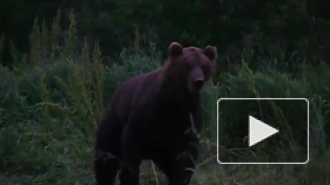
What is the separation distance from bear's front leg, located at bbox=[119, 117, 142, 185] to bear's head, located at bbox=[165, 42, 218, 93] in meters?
0.49

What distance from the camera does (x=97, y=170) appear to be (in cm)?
1048

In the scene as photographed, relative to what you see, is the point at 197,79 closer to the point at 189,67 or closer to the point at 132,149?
the point at 189,67

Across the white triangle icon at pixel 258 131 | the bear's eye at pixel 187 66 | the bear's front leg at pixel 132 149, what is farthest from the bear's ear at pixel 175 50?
the white triangle icon at pixel 258 131

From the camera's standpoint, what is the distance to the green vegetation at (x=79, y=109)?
10852 mm

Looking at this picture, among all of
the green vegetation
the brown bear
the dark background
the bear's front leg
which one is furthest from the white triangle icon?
the dark background

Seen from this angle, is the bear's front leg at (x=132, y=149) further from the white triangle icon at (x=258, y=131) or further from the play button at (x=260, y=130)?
the white triangle icon at (x=258, y=131)

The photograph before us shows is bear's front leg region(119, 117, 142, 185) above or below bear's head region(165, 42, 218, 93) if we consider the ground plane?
below

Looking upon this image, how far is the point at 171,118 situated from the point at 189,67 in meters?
0.43

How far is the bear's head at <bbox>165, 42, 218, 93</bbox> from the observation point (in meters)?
9.31

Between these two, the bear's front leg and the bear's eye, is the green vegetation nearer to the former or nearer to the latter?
the bear's front leg

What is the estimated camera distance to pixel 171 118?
9.50 metres

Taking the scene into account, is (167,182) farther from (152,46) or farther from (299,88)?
(152,46)

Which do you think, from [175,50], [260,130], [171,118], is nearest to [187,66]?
[175,50]

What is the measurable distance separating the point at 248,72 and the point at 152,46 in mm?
2008
